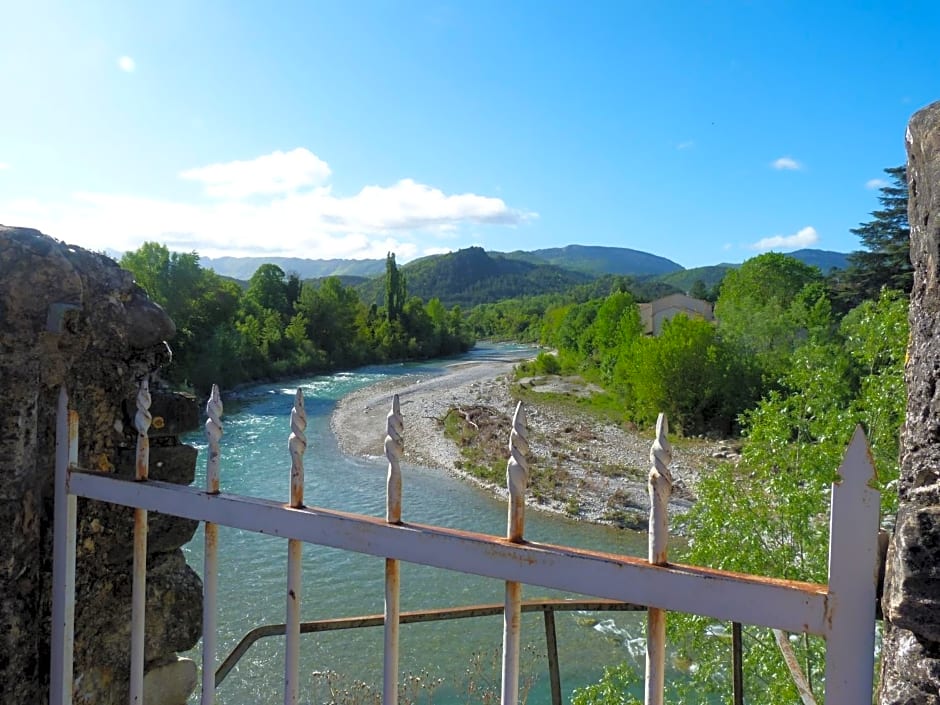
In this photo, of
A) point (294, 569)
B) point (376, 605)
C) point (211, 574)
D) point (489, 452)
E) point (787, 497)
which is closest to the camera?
point (294, 569)

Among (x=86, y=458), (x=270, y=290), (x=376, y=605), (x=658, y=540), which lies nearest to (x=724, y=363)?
(x=376, y=605)

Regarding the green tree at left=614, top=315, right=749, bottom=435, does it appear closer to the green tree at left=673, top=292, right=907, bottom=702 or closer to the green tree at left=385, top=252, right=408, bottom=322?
the green tree at left=673, top=292, right=907, bottom=702

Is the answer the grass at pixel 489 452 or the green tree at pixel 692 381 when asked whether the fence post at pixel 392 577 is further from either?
the green tree at pixel 692 381

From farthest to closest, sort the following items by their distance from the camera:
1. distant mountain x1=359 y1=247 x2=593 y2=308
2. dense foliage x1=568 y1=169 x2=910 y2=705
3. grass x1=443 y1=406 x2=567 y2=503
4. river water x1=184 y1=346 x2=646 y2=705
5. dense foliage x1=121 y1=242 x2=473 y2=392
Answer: distant mountain x1=359 y1=247 x2=593 y2=308 < dense foliage x1=121 y1=242 x2=473 y2=392 < grass x1=443 y1=406 x2=567 y2=503 < river water x1=184 y1=346 x2=646 y2=705 < dense foliage x1=568 y1=169 x2=910 y2=705

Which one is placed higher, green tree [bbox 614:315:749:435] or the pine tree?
the pine tree

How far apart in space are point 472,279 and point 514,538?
168m

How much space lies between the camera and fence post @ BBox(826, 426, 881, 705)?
121cm

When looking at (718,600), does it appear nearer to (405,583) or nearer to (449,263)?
(405,583)

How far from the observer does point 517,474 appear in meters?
1.49

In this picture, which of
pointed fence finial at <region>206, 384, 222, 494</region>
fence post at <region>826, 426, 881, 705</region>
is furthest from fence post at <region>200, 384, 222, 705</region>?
fence post at <region>826, 426, 881, 705</region>

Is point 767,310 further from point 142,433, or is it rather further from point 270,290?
point 270,290

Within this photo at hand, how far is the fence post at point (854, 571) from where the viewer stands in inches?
47.4

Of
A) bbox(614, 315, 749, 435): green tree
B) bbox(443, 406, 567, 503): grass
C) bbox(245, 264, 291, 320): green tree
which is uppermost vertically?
bbox(245, 264, 291, 320): green tree

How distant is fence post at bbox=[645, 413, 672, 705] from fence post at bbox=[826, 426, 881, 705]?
0.98 feet
